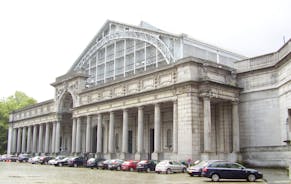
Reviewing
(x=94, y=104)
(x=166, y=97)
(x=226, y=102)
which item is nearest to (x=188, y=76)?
(x=166, y=97)

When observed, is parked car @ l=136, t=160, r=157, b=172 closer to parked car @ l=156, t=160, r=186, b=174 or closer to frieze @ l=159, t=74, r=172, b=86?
parked car @ l=156, t=160, r=186, b=174

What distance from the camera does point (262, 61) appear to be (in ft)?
139

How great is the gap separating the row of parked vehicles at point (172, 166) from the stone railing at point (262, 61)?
47.3ft

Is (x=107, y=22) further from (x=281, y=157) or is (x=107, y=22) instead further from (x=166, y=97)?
(x=281, y=157)

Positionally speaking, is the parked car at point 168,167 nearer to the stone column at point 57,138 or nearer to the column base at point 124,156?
the column base at point 124,156

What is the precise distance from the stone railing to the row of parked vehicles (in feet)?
47.3

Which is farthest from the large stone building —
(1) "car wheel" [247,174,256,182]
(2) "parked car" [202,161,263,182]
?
(2) "parked car" [202,161,263,182]

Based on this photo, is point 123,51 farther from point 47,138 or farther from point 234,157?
point 234,157

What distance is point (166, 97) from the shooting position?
141ft

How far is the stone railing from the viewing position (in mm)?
39688

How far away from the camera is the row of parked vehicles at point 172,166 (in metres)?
25.7

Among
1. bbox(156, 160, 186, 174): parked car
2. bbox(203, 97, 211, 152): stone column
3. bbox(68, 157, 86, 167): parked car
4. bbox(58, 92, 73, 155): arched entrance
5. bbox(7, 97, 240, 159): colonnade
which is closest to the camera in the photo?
bbox(156, 160, 186, 174): parked car

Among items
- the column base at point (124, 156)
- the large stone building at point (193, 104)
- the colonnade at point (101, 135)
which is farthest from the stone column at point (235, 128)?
the column base at point (124, 156)

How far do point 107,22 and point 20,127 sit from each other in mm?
33456
